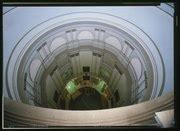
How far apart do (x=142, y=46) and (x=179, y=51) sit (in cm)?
36

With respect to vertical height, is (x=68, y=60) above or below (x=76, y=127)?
above

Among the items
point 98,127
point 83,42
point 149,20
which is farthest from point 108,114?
point 149,20

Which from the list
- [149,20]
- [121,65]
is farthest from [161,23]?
[121,65]

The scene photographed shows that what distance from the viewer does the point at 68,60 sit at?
3061 millimetres

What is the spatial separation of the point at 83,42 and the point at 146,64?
0.66m

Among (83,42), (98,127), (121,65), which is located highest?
(83,42)

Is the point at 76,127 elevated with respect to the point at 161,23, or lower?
lower

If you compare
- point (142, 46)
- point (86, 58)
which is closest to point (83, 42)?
point (86, 58)

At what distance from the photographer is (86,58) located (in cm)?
304

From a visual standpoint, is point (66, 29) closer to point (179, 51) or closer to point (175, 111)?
point (179, 51)

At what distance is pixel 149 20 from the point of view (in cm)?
301

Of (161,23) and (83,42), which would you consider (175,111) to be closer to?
(161,23)

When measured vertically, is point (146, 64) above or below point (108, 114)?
above

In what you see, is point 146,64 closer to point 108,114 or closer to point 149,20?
point 149,20
